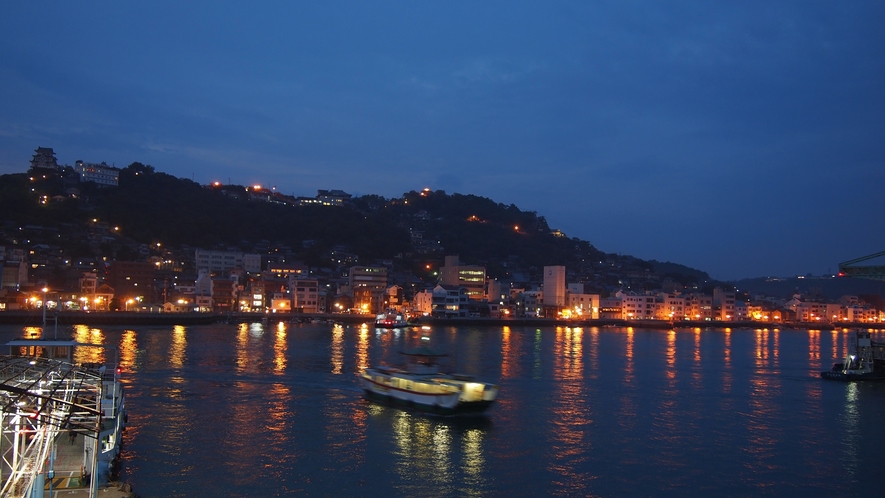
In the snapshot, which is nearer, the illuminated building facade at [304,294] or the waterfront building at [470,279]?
the illuminated building facade at [304,294]

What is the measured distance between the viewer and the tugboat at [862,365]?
19812 millimetres

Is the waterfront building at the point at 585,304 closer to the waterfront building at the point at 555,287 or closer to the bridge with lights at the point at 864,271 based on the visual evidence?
the waterfront building at the point at 555,287

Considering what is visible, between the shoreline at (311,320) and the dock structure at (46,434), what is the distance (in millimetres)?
23252

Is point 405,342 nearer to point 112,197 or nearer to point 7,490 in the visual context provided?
point 7,490

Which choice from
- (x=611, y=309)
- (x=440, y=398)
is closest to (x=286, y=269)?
(x=611, y=309)

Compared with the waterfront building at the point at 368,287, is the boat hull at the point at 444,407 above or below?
below

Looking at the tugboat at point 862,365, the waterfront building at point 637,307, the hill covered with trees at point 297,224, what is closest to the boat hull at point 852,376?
the tugboat at point 862,365

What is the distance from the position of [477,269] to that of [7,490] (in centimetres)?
5464

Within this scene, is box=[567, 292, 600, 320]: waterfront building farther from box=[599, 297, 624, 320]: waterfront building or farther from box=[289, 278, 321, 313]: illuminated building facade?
box=[289, 278, 321, 313]: illuminated building facade

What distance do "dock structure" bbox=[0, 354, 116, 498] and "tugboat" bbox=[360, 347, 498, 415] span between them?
230 inches

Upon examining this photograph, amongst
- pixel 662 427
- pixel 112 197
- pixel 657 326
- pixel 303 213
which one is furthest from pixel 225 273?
pixel 662 427

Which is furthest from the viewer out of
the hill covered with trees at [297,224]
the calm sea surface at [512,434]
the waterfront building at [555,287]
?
the waterfront building at [555,287]

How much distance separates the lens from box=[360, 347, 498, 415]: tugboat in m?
13.0

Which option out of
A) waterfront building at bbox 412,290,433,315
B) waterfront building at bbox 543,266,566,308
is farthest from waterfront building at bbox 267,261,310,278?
waterfront building at bbox 543,266,566,308
